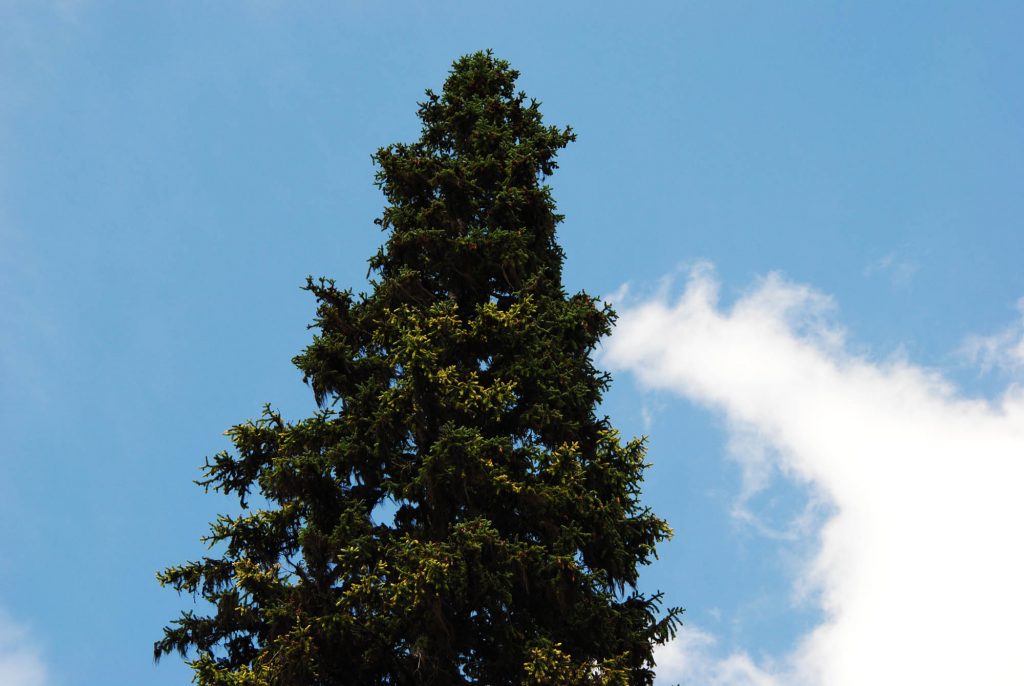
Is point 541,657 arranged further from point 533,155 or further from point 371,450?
point 533,155

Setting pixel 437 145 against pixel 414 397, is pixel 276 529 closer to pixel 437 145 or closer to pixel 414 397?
pixel 414 397

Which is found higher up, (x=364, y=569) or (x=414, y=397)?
(x=414, y=397)

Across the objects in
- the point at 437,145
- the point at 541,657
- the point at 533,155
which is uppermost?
the point at 437,145

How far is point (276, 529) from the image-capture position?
49.1 feet

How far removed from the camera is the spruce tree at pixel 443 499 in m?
13.0

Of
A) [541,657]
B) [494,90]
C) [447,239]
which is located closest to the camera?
[541,657]

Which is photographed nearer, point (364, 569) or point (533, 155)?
point (364, 569)

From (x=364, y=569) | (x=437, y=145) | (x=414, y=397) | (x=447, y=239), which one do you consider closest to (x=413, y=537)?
(x=364, y=569)

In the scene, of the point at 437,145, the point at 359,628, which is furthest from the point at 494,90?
the point at 359,628

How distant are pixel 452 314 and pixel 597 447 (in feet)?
10.8

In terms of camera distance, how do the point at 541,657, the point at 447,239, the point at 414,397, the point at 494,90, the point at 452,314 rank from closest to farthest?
the point at 541,657, the point at 414,397, the point at 452,314, the point at 447,239, the point at 494,90

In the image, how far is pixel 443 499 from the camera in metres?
14.3

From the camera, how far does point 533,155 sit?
59.8 feet

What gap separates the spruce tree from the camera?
1303cm
